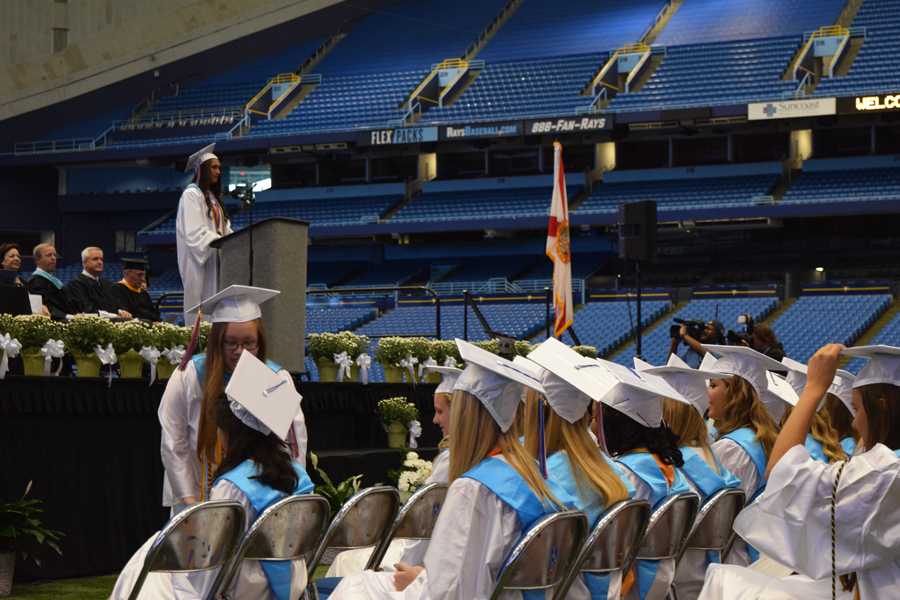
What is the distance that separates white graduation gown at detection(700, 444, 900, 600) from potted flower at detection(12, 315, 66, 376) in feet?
17.5

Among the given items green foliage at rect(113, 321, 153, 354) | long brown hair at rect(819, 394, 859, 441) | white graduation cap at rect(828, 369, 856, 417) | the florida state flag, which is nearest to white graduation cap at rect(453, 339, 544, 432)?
white graduation cap at rect(828, 369, 856, 417)

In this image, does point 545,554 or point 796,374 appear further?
point 796,374

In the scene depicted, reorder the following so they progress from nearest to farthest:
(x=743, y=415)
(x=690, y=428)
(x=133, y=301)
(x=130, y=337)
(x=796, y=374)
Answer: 1. (x=690, y=428)
2. (x=743, y=415)
3. (x=796, y=374)
4. (x=130, y=337)
5. (x=133, y=301)

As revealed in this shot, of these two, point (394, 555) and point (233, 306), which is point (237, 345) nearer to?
point (233, 306)

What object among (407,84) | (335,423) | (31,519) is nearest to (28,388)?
(31,519)

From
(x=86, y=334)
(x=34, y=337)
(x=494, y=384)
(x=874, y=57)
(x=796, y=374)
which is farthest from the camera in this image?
(x=874, y=57)

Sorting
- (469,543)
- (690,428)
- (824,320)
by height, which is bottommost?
(469,543)

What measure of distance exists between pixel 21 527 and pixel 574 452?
4215 mm

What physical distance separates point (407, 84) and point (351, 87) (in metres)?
1.81

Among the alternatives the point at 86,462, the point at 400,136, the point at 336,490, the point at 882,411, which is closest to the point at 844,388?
the point at 882,411

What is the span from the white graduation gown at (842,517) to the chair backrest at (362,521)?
1.27 m

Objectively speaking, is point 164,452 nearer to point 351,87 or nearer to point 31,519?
point 31,519

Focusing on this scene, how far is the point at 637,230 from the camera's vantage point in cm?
1406

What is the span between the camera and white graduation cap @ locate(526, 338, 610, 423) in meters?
4.36
